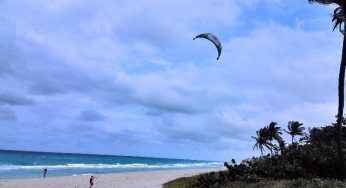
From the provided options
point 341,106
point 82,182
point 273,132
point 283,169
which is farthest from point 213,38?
point 273,132

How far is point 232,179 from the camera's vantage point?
1335 inches

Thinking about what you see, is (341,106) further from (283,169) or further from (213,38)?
(213,38)

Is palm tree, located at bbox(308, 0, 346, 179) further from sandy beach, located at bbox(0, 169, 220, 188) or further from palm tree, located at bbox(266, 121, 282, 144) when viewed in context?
palm tree, located at bbox(266, 121, 282, 144)

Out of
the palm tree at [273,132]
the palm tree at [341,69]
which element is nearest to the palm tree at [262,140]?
the palm tree at [273,132]

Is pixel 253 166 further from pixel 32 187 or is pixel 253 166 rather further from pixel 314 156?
pixel 32 187

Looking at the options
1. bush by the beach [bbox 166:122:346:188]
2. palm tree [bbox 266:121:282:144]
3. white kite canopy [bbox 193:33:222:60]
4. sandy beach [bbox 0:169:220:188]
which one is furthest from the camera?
palm tree [bbox 266:121:282:144]

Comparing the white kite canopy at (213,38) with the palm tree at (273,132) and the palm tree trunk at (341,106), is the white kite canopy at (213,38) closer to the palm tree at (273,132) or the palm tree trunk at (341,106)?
the palm tree trunk at (341,106)

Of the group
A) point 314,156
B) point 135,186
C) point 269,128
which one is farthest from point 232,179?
point 269,128

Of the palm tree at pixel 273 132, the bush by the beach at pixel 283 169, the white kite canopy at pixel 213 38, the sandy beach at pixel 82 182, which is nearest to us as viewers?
the white kite canopy at pixel 213 38

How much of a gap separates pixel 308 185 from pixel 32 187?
37.2m

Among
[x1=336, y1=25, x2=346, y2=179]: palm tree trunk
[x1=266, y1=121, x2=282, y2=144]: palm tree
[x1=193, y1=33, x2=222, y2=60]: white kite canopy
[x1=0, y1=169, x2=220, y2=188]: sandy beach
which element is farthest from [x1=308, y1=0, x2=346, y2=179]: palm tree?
[x1=266, y1=121, x2=282, y2=144]: palm tree

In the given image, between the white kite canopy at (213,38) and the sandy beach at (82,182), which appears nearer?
the white kite canopy at (213,38)

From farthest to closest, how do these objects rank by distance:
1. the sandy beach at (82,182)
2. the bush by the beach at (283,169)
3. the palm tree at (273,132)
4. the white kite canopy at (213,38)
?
the palm tree at (273,132)
the sandy beach at (82,182)
the bush by the beach at (283,169)
the white kite canopy at (213,38)

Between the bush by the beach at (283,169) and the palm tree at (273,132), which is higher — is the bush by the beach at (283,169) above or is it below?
below
